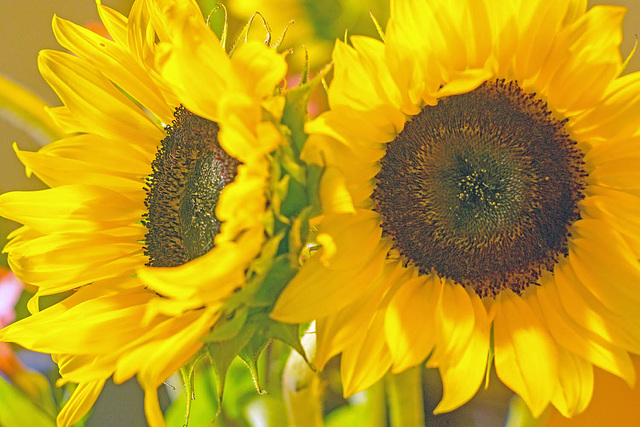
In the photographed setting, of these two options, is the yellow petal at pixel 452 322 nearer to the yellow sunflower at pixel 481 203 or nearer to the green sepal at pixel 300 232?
the yellow sunflower at pixel 481 203

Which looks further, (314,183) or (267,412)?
(267,412)

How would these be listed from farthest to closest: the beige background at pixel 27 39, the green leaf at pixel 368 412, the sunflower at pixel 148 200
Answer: the beige background at pixel 27 39, the green leaf at pixel 368 412, the sunflower at pixel 148 200

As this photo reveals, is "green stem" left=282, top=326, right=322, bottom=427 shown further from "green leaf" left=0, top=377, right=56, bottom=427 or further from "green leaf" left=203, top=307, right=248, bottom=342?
"green leaf" left=0, top=377, right=56, bottom=427

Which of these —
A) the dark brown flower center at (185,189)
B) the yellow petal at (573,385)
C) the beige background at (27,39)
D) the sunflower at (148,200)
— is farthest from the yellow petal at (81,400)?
the beige background at (27,39)

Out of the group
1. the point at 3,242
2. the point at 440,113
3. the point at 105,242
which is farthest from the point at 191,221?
the point at 3,242

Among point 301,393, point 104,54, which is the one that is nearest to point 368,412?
point 301,393

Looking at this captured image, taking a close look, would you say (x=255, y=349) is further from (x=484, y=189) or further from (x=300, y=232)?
(x=484, y=189)
